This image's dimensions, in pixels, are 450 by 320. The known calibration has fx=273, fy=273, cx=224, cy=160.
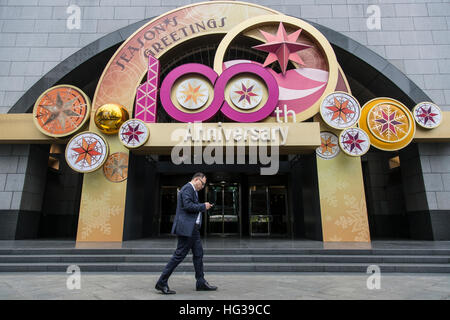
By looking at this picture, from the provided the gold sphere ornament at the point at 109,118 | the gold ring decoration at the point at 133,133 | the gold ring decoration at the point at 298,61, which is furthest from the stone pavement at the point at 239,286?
the gold ring decoration at the point at 298,61

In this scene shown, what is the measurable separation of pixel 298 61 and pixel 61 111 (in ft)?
29.6

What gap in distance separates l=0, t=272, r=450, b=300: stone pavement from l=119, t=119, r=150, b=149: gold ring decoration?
4.47 m

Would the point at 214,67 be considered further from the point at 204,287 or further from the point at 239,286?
the point at 204,287

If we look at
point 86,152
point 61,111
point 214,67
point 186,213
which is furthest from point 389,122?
point 61,111

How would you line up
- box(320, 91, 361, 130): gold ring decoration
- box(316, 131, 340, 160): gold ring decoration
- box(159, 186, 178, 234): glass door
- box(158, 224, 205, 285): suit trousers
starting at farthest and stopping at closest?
box(159, 186, 178, 234): glass door
box(316, 131, 340, 160): gold ring decoration
box(320, 91, 361, 130): gold ring decoration
box(158, 224, 205, 285): suit trousers

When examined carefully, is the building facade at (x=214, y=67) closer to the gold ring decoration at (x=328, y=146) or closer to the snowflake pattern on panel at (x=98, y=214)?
the snowflake pattern on panel at (x=98, y=214)

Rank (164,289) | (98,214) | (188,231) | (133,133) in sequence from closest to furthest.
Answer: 1. (164,289)
2. (188,231)
3. (133,133)
4. (98,214)

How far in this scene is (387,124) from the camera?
31.8 ft

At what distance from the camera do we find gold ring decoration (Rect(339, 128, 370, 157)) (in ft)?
29.8

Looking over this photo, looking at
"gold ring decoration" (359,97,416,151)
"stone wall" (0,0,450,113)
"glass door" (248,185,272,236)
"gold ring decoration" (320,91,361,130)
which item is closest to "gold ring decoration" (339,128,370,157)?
"gold ring decoration" (320,91,361,130)

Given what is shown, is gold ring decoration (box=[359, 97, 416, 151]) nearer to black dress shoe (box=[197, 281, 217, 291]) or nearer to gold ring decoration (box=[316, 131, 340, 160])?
gold ring decoration (box=[316, 131, 340, 160])

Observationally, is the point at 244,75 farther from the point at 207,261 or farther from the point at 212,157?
the point at 207,261

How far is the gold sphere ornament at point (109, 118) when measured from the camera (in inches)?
373
